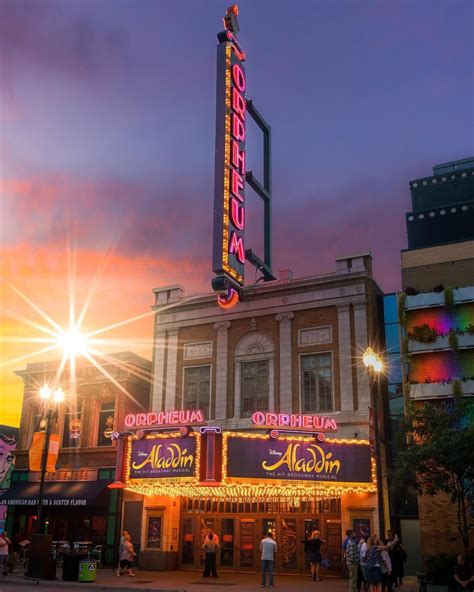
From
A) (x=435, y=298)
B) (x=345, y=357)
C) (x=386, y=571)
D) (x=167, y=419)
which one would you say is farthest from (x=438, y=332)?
(x=386, y=571)

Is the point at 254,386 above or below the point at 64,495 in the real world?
above

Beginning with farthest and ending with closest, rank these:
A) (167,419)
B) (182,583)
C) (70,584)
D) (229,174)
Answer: (229,174)
(167,419)
(182,583)
(70,584)

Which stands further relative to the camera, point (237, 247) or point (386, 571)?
point (237, 247)

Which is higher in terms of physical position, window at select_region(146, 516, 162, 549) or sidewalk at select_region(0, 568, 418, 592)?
window at select_region(146, 516, 162, 549)

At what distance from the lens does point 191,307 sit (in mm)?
34594

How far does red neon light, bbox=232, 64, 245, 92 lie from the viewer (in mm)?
31119

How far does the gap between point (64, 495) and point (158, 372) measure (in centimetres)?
800

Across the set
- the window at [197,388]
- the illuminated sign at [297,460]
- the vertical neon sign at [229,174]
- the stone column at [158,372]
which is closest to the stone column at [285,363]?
the vertical neon sign at [229,174]

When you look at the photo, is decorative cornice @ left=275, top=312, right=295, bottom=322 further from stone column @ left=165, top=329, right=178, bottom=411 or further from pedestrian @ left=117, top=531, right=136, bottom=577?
pedestrian @ left=117, top=531, right=136, bottom=577

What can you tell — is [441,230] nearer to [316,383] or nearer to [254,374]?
[316,383]

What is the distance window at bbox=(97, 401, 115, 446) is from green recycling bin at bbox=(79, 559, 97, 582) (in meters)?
10.8

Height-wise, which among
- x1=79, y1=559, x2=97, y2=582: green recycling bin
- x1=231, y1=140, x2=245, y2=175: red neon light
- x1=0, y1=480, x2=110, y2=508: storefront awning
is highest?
x1=231, y1=140, x2=245, y2=175: red neon light

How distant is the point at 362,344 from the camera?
29906 millimetres

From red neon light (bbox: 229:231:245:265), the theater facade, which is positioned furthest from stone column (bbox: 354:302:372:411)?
red neon light (bbox: 229:231:245:265)
